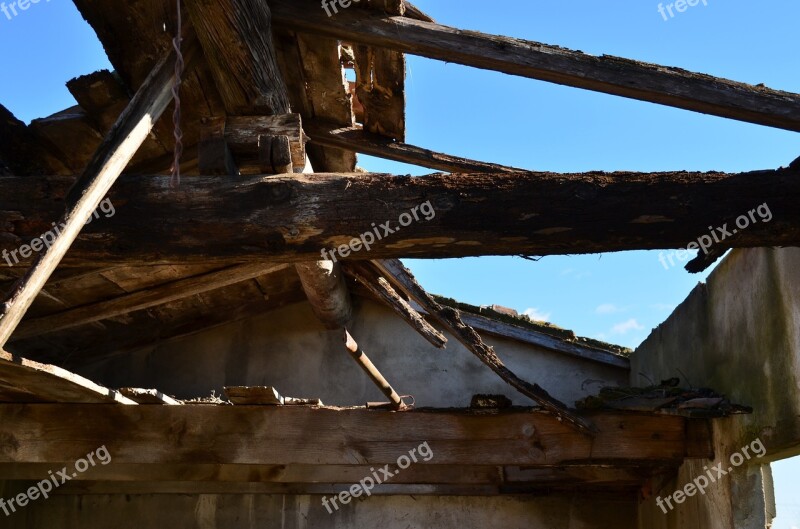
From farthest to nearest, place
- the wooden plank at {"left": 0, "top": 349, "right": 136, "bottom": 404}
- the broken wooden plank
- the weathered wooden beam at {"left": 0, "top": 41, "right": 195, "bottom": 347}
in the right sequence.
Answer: the broken wooden plank
the wooden plank at {"left": 0, "top": 349, "right": 136, "bottom": 404}
the weathered wooden beam at {"left": 0, "top": 41, "right": 195, "bottom": 347}

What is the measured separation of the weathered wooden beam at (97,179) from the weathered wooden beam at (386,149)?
134 cm

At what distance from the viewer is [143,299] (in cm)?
552

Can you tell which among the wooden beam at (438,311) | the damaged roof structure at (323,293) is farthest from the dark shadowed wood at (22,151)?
the wooden beam at (438,311)

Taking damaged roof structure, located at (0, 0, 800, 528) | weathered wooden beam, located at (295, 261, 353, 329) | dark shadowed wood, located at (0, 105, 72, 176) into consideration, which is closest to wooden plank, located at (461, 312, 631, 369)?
damaged roof structure, located at (0, 0, 800, 528)

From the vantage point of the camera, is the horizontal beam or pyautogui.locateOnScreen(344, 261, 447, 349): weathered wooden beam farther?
the horizontal beam

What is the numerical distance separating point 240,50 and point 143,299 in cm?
282

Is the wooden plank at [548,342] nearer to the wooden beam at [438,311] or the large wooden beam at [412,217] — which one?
the wooden beam at [438,311]

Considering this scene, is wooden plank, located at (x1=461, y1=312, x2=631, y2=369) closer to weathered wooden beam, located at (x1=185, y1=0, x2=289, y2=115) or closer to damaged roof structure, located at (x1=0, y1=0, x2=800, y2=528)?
damaged roof structure, located at (x1=0, y1=0, x2=800, y2=528)

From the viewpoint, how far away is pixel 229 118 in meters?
3.30

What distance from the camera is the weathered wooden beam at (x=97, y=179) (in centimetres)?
238

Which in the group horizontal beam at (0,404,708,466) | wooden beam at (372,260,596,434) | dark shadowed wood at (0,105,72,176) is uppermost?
dark shadowed wood at (0,105,72,176)

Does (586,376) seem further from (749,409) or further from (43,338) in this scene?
(43,338)

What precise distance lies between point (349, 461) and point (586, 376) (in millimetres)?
2614

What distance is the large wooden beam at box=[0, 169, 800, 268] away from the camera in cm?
272
